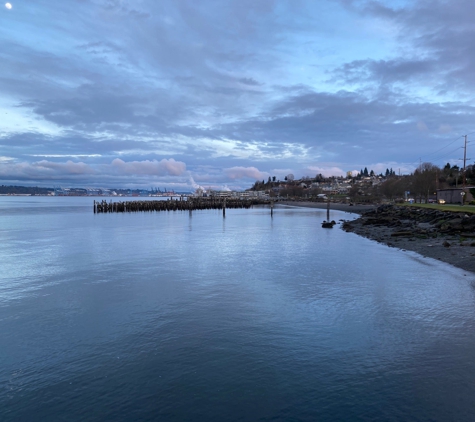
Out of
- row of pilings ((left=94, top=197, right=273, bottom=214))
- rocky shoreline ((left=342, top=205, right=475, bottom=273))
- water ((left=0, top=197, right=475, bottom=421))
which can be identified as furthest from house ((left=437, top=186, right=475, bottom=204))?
water ((left=0, top=197, right=475, bottom=421))

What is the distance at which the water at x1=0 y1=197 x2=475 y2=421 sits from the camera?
605 centimetres

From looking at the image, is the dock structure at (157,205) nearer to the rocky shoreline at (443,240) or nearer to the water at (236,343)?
the rocky shoreline at (443,240)

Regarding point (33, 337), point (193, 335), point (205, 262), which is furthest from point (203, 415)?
point (205, 262)

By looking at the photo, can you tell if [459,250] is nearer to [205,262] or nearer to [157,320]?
[205,262]

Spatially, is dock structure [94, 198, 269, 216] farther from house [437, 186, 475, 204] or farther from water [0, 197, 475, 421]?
water [0, 197, 475, 421]

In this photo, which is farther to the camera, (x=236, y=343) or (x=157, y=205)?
(x=157, y=205)

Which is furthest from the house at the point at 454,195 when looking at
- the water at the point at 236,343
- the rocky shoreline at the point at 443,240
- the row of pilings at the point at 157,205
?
the water at the point at 236,343

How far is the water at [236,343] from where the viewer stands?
6055 millimetres

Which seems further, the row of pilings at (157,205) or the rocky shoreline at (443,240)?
the row of pilings at (157,205)

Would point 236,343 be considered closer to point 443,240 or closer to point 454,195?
point 443,240

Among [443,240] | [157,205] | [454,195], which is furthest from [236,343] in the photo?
[157,205]

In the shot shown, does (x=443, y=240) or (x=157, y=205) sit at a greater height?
(x=157, y=205)

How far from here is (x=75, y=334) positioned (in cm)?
901

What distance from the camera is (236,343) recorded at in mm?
8438
